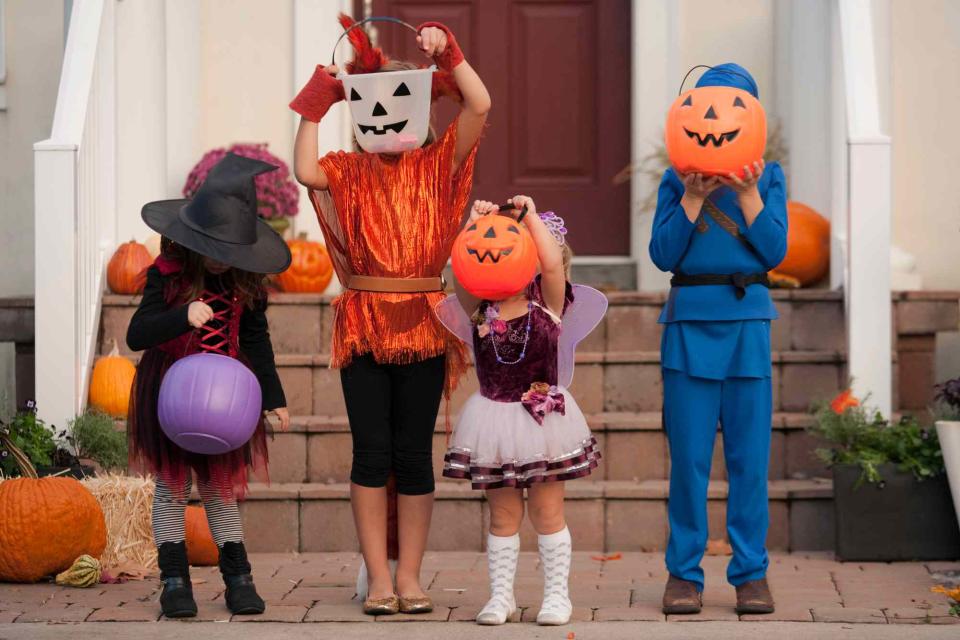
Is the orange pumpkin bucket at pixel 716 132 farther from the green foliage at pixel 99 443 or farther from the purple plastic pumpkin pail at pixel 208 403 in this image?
the green foliage at pixel 99 443

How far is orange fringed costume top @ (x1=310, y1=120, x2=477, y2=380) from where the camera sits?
4.64 metres

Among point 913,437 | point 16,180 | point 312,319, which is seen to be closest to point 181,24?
point 16,180

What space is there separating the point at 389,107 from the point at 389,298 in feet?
2.01

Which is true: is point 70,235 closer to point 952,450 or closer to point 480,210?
point 480,210

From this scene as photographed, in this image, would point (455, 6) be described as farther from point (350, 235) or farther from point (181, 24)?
point (350, 235)

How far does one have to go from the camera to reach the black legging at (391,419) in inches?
183

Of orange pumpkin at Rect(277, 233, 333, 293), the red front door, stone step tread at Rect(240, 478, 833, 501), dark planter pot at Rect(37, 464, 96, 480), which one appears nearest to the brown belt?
stone step tread at Rect(240, 478, 833, 501)

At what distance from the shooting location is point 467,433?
4.55 metres

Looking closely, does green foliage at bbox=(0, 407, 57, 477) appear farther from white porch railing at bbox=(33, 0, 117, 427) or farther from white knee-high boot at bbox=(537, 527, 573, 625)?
white knee-high boot at bbox=(537, 527, 573, 625)

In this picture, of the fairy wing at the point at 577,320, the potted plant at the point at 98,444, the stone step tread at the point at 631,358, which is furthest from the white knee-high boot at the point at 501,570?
the potted plant at the point at 98,444

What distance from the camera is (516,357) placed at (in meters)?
4.59

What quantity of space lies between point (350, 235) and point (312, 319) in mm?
2088

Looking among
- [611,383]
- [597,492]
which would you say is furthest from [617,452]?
[611,383]

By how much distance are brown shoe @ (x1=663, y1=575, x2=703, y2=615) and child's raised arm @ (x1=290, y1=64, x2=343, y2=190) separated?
175cm
